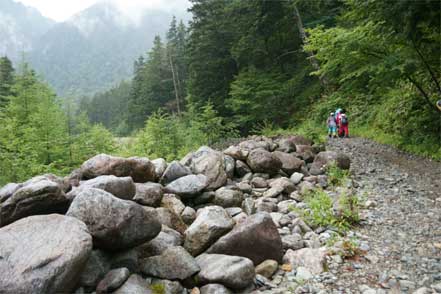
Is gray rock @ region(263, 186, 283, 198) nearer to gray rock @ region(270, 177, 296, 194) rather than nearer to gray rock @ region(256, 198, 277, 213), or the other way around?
gray rock @ region(270, 177, 296, 194)

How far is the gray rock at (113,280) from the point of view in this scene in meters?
3.81

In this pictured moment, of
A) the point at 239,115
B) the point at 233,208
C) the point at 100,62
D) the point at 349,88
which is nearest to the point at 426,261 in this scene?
the point at 233,208

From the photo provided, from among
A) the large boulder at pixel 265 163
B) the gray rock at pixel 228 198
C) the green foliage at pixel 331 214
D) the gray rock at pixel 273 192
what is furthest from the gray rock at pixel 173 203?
the large boulder at pixel 265 163

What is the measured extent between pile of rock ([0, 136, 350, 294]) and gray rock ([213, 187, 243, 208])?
0.08ft

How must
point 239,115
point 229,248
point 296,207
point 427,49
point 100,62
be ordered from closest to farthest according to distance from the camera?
point 229,248 → point 296,207 → point 427,49 → point 239,115 → point 100,62

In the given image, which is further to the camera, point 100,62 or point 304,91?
point 100,62

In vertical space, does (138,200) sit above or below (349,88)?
below

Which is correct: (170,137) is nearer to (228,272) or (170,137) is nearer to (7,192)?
(7,192)

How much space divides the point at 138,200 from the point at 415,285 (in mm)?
4868

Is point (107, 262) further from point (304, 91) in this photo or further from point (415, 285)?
point (304, 91)

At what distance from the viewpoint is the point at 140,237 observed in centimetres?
448

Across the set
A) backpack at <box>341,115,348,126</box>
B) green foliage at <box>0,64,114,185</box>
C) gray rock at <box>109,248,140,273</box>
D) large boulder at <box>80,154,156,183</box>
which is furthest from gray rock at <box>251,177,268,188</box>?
backpack at <box>341,115,348,126</box>

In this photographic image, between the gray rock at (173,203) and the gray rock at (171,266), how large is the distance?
184 centimetres

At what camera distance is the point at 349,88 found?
1077 centimetres
